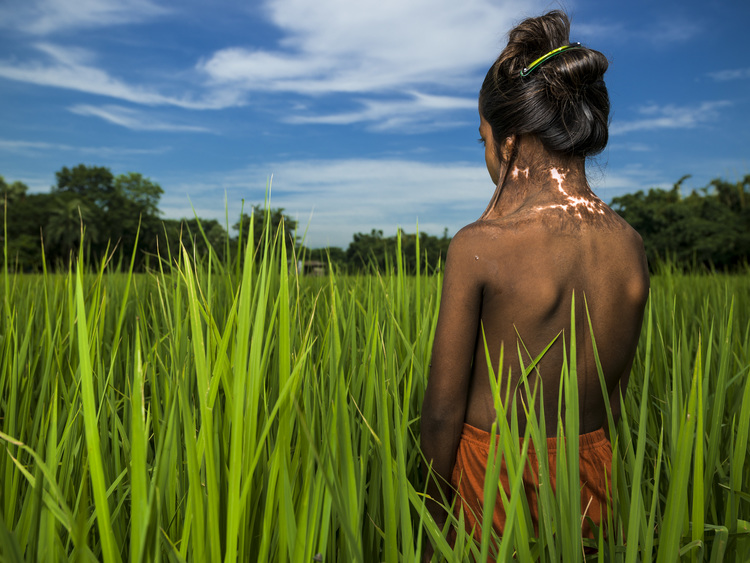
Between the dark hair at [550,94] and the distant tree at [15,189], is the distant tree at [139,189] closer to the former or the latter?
the distant tree at [15,189]

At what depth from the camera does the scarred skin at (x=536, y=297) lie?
3.36ft

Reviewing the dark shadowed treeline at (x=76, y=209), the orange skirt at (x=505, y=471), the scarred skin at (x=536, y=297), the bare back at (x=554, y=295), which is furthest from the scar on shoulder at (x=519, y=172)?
the dark shadowed treeline at (x=76, y=209)

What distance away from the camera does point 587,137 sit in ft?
3.72

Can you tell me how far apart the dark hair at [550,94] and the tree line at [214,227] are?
62cm

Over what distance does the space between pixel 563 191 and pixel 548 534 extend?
0.73m

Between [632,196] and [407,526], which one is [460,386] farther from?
[632,196]

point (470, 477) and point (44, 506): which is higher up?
point (44, 506)

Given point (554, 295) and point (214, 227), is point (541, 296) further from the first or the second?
point (214, 227)

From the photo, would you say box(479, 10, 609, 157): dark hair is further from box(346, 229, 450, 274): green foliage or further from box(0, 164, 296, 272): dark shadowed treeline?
box(0, 164, 296, 272): dark shadowed treeline

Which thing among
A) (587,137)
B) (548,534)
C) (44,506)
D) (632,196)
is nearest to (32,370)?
(44,506)

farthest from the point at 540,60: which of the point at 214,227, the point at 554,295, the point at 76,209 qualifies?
the point at 76,209

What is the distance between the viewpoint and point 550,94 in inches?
44.6

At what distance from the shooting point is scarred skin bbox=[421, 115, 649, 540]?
1025 mm

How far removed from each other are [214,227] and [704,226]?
25421mm
